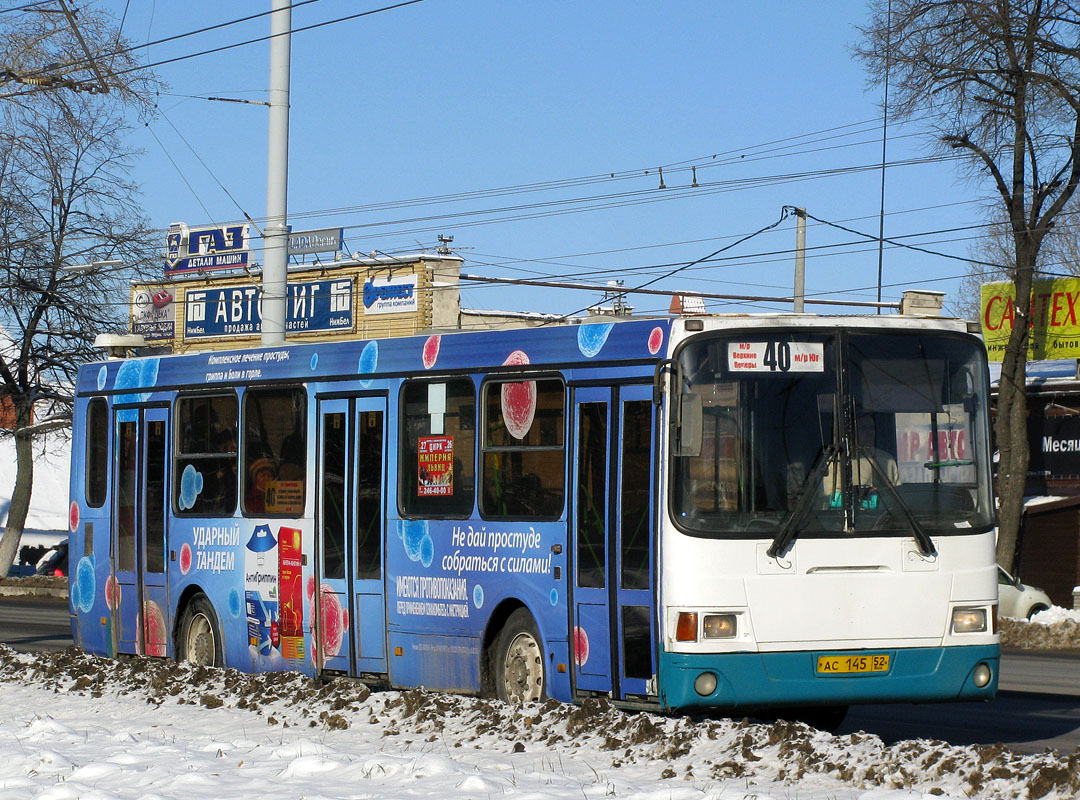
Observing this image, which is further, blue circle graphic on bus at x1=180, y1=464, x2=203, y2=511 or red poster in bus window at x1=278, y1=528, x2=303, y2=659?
blue circle graphic on bus at x1=180, y1=464, x2=203, y2=511

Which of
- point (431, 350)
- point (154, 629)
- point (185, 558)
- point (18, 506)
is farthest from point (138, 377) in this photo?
point (18, 506)

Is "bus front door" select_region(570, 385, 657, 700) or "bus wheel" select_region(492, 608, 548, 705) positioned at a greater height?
"bus front door" select_region(570, 385, 657, 700)

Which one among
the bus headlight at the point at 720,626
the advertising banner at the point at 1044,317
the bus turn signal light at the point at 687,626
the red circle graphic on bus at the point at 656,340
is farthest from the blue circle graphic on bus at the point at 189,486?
the advertising banner at the point at 1044,317

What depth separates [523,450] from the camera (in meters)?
11.6

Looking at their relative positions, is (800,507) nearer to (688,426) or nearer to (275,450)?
(688,426)

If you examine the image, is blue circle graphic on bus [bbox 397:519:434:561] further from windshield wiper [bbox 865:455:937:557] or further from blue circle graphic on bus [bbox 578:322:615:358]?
windshield wiper [bbox 865:455:937:557]

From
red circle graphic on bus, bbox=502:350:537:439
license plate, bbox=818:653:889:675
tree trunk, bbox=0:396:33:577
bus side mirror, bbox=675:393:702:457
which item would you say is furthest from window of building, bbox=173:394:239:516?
tree trunk, bbox=0:396:33:577

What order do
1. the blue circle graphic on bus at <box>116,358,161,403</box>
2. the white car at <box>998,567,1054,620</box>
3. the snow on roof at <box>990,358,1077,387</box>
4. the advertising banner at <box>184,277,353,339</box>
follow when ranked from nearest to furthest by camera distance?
the blue circle graphic on bus at <box>116,358,161,403</box>, the white car at <box>998,567,1054,620</box>, the snow on roof at <box>990,358,1077,387</box>, the advertising banner at <box>184,277,353,339</box>

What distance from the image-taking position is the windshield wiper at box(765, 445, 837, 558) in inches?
389

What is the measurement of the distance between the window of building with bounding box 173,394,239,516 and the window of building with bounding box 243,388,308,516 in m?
0.26

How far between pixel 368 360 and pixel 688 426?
13.3 feet

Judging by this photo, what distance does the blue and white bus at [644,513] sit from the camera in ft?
32.7

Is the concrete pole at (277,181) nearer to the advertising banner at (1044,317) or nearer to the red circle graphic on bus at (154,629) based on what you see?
the red circle graphic on bus at (154,629)

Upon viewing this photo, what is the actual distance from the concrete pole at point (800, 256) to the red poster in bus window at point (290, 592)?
19.2 metres
